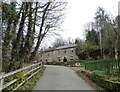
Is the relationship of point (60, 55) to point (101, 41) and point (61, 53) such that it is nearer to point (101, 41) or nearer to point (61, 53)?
point (61, 53)

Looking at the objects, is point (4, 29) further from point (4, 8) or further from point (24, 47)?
point (24, 47)

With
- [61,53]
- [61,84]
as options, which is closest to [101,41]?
[61,53]

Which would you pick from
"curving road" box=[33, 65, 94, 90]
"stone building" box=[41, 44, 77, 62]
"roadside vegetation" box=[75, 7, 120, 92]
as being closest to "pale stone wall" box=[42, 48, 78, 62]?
"stone building" box=[41, 44, 77, 62]

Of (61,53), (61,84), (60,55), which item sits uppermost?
(61,53)

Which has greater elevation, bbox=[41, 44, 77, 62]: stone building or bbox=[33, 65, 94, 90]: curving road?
bbox=[41, 44, 77, 62]: stone building

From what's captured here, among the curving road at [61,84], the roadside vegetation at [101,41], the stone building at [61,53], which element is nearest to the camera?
the curving road at [61,84]

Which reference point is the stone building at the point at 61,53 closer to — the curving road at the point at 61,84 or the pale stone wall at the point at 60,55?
the pale stone wall at the point at 60,55

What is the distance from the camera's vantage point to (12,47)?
16781 millimetres

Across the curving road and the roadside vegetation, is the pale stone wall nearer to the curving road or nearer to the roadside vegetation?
the roadside vegetation

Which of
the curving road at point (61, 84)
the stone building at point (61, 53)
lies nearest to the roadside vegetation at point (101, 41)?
the stone building at point (61, 53)

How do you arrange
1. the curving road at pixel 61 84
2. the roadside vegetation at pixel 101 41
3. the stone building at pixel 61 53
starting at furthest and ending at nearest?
the stone building at pixel 61 53 < the roadside vegetation at pixel 101 41 < the curving road at pixel 61 84

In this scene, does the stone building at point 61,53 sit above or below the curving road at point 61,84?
above

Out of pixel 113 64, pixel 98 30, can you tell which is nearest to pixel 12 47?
pixel 113 64

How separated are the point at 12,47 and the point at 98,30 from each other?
56.4 meters
